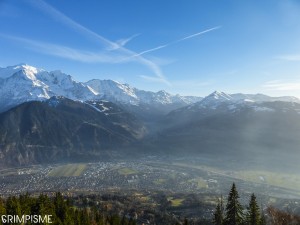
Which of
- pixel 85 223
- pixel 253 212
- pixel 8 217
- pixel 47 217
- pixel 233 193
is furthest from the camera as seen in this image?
pixel 85 223

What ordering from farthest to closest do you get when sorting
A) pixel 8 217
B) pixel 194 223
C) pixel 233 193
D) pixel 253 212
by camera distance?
pixel 194 223
pixel 8 217
pixel 253 212
pixel 233 193

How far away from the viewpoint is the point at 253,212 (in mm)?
86062

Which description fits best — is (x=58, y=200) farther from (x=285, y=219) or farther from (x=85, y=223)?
(x=285, y=219)

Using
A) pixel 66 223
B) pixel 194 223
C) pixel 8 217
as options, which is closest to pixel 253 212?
pixel 66 223

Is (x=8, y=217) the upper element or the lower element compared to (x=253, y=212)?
lower

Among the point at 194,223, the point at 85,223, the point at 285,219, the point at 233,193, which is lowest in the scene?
the point at 194,223

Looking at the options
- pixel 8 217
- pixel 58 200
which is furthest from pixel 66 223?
pixel 58 200

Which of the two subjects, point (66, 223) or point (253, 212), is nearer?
point (253, 212)

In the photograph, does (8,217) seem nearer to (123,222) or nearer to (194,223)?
(123,222)

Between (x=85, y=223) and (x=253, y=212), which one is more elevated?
(x=253, y=212)

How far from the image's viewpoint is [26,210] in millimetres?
112312

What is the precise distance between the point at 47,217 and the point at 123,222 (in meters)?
45.0

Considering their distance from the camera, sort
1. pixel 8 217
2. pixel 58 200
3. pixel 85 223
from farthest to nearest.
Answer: pixel 58 200, pixel 85 223, pixel 8 217

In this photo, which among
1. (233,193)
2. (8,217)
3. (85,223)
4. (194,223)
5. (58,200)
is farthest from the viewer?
(194,223)
